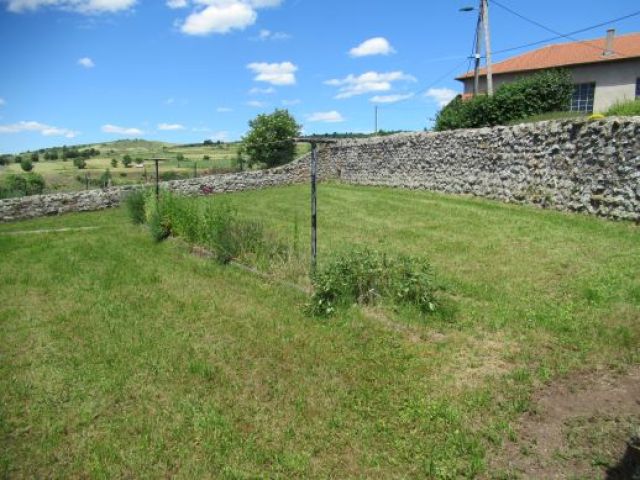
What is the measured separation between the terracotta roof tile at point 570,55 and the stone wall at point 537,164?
557 inches

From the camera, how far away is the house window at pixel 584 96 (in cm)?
2514

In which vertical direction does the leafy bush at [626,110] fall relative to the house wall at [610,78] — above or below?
below

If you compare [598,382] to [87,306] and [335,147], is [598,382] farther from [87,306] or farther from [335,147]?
[335,147]

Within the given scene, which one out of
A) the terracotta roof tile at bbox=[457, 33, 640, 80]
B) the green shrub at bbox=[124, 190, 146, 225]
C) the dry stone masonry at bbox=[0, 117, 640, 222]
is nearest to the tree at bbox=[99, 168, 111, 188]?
the dry stone masonry at bbox=[0, 117, 640, 222]

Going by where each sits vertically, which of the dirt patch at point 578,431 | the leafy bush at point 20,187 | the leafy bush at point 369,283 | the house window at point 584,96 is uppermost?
the house window at point 584,96

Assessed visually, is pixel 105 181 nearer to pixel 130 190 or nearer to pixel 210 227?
pixel 130 190

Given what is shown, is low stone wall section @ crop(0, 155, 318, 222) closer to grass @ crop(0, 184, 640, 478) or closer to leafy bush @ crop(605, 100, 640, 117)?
grass @ crop(0, 184, 640, 478)

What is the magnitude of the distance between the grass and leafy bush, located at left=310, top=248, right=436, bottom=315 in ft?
0.71

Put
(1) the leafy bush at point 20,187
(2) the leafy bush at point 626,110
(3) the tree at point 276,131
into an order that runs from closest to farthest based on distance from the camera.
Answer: (2) the leafy bush at point 626,110
(1) the leafy bush at point 20,187
(3) the tree at point 276,131

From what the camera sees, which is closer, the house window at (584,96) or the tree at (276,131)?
the house window at (584,96)

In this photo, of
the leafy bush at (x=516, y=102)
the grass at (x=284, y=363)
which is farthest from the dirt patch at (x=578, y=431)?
the leafy bush at (x=516, y=102)

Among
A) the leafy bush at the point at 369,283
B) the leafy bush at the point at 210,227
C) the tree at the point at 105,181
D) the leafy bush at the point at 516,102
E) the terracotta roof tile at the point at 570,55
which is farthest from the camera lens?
the terracotta roof tile at the point at 570,55

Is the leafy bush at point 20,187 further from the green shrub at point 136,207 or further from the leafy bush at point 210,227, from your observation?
the leafy bush at point 210,227

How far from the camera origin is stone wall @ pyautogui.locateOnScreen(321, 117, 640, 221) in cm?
949
